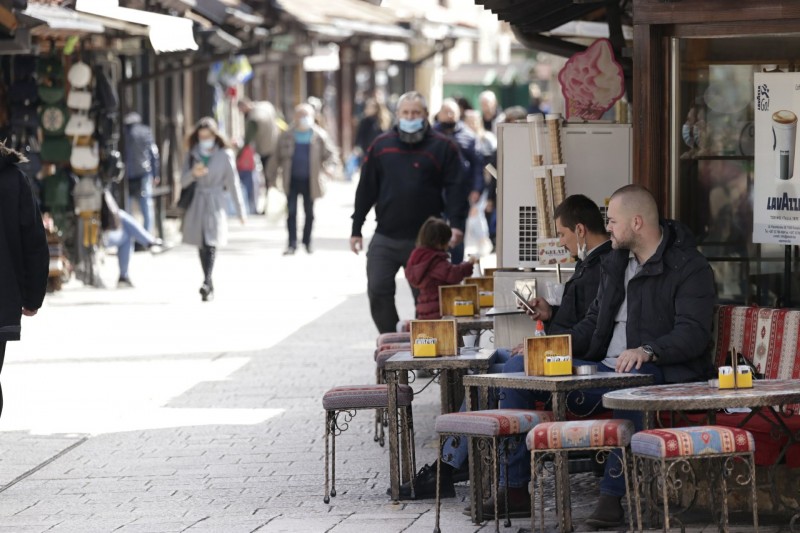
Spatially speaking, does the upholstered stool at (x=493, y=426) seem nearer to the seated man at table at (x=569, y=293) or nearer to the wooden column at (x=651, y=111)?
the seated man at table at (x=569, y=293)

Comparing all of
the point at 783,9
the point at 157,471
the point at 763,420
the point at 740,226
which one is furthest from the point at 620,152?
the point at 157,471

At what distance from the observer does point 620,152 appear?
9297mm

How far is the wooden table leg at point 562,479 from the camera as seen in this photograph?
7.08 m

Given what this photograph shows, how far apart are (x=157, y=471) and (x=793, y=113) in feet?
12.0

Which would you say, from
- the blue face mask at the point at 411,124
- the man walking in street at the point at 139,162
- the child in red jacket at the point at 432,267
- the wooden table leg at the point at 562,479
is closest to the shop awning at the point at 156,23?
the blue face mask at the point at 411,124

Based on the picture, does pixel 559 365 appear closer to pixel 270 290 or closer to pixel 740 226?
pixel 740 226

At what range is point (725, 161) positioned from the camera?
30.3 feet

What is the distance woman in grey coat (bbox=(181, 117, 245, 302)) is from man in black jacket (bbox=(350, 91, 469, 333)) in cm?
552

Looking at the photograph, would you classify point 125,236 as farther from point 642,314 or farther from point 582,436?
point 582,436

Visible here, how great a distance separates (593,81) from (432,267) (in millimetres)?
1437

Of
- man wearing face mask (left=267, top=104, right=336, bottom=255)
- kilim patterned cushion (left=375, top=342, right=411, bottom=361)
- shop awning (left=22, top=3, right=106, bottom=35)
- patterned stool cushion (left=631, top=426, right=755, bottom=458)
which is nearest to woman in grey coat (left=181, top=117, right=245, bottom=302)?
shop awning (left=22, top=3, right=106, bottom=35)

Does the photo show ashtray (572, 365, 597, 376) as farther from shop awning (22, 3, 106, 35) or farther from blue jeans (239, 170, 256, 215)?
blue jeans (239, 170, 256, 215)

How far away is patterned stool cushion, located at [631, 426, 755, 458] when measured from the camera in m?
6.52

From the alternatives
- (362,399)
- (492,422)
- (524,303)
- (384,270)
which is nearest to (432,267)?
(384,270)
